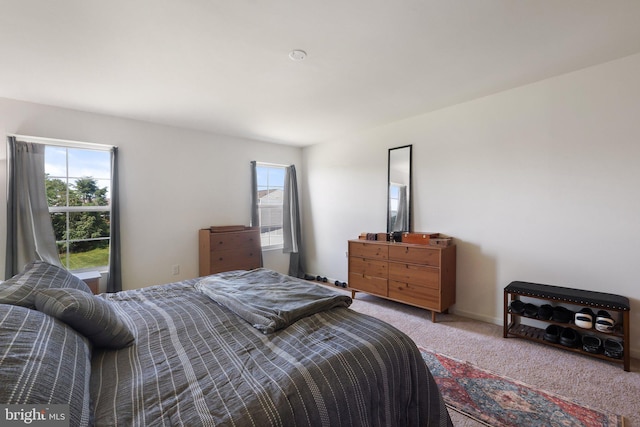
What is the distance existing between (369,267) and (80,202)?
3.58 meters

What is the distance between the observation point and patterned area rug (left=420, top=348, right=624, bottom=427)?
1.59m

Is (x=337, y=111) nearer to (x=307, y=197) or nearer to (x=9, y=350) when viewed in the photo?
(x=307, y=197)

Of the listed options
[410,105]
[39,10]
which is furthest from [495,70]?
[39,10]

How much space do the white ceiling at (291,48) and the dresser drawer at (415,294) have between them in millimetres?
2084

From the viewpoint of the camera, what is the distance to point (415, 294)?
10.3ft

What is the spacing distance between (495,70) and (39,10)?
323 cm

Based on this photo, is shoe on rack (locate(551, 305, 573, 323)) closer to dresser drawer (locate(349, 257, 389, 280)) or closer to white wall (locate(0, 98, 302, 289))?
dresser drawer (locate(349, 257, 389, 280))

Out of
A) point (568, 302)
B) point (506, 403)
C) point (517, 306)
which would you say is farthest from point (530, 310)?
point (506, 403)

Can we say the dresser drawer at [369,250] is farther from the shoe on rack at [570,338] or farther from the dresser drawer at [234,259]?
the shoe on rack at [570,338]

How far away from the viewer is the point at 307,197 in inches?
203

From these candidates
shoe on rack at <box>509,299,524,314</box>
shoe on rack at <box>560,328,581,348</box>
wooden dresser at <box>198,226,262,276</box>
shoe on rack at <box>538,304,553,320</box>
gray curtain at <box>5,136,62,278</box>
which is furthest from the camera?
wooden dresser at <box>198,226,262,276</box>

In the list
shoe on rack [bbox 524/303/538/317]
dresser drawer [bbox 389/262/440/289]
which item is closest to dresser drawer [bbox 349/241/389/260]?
dresser drawer [bbox 389/262/440/289]

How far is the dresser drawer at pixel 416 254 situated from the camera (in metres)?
2.95

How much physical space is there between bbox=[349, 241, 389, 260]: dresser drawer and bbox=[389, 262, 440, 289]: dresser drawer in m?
0.16
